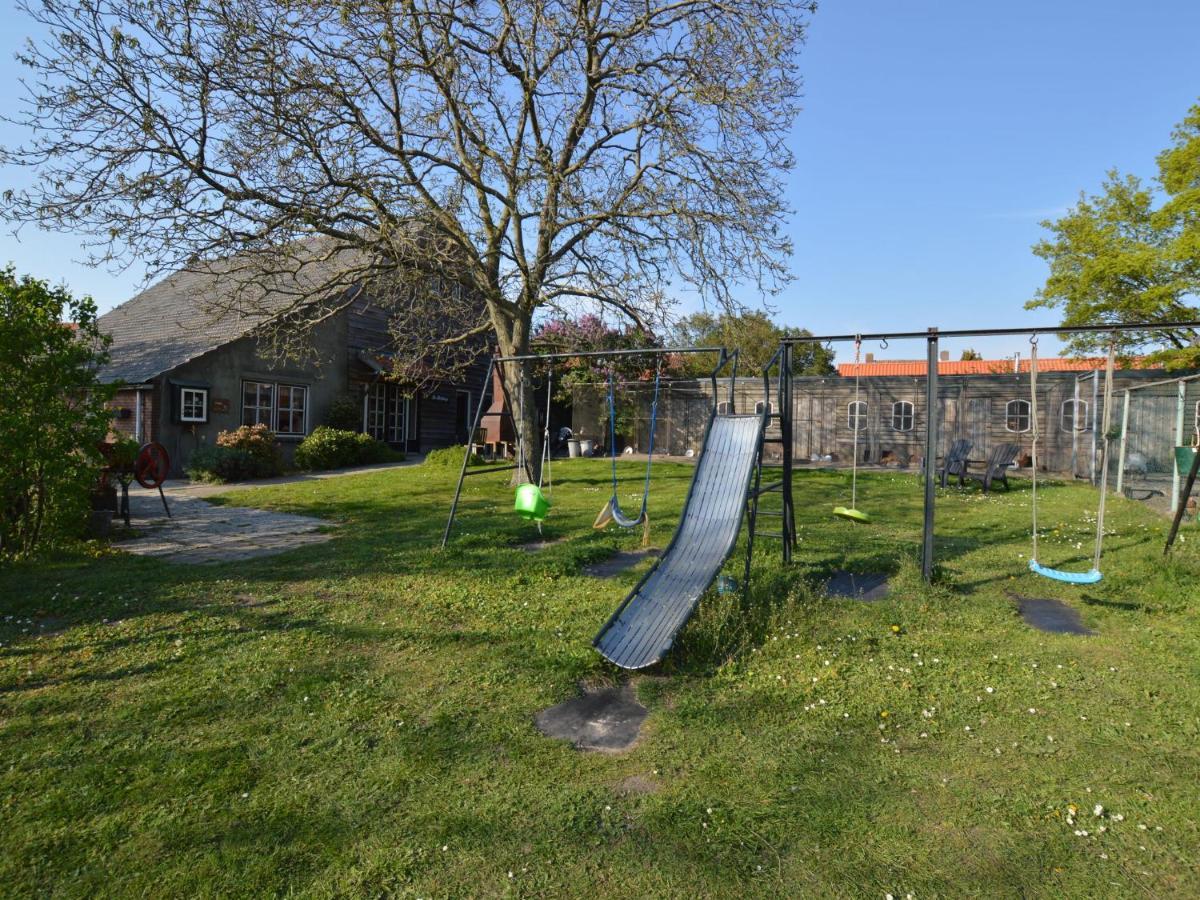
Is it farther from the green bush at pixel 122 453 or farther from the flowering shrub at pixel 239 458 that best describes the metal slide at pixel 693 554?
the flowering shrub at pixel 239 458

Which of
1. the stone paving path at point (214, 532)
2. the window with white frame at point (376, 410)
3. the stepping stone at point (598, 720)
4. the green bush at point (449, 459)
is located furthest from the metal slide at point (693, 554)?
the window with white frame at point (376, 410)

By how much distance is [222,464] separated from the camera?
1614cm

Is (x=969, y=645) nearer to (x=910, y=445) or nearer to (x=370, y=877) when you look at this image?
(x=370, y=877)

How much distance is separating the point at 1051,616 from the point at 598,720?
13.6 feet

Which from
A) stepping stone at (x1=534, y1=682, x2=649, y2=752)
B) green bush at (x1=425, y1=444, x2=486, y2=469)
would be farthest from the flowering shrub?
stepping stone at (x1=534, y1=682, x2=649, y2=752)

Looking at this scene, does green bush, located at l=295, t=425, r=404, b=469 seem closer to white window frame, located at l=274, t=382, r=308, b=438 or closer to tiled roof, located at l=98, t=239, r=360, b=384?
white window frame, located at l=274, t=382, r=308, b=438

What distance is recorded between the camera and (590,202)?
13.0 metres

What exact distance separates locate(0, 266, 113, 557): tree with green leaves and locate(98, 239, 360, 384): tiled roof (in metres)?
5.28

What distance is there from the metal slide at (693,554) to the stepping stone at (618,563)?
4.23 feet

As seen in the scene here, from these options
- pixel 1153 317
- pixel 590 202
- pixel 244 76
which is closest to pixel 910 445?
pixel 1153 317

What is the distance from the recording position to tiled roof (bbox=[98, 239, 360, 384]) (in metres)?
16.7

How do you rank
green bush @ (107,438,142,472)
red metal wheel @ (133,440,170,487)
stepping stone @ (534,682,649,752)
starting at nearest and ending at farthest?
stepping stone @ (534,682,649,752) → green bush @ (107,438,142,472) → red metal wheel @ (133,440,170,487)

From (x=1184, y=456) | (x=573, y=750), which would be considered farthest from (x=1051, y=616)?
(x=1184, y=456)

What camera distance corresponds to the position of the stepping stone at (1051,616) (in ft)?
17.9
